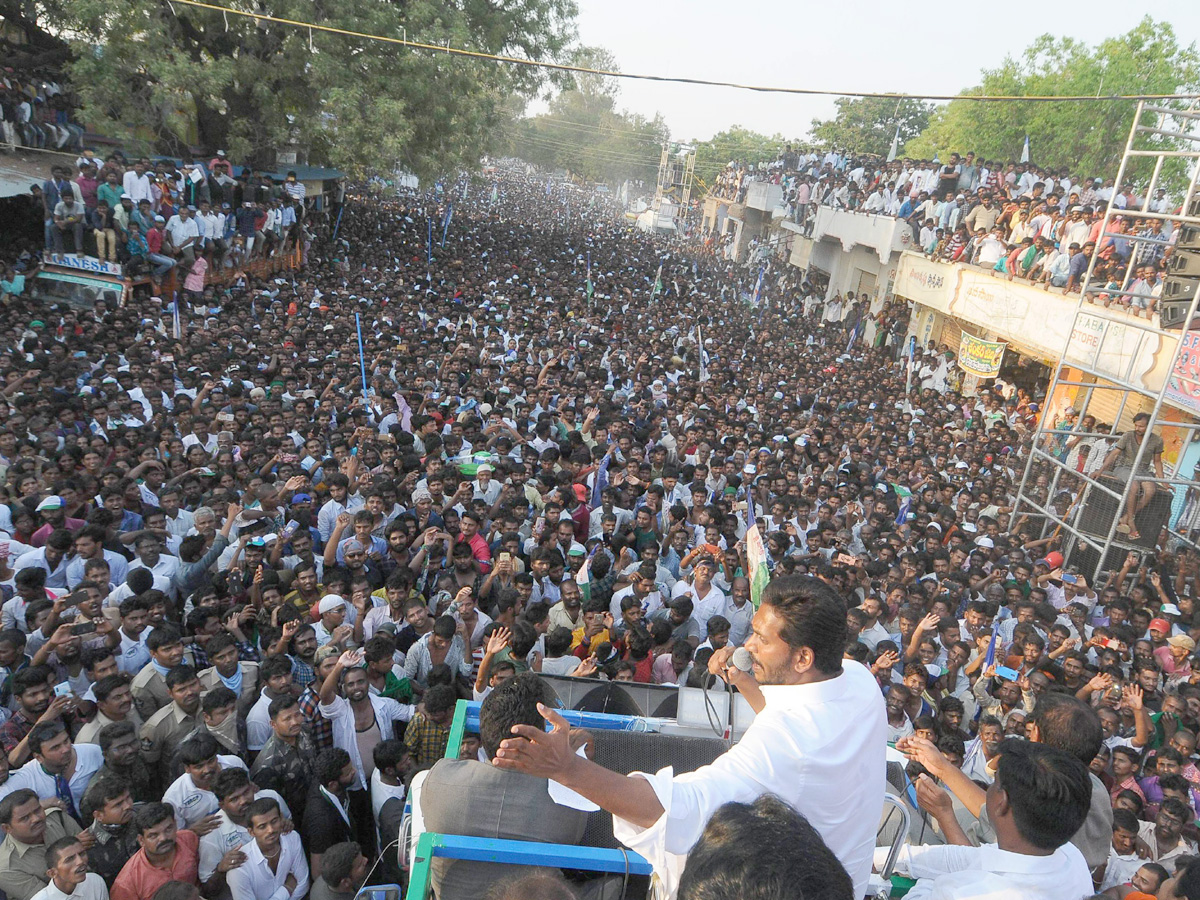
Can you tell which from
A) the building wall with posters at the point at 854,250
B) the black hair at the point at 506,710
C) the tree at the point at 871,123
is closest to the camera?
the black hair at the point at 506,710

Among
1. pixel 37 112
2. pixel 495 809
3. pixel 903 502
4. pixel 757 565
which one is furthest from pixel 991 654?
pixel 37 112

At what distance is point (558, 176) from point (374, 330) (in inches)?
3205

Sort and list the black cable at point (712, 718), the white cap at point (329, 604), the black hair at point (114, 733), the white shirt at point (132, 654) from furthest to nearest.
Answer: the white cap at point (329, 604) → the white shirt at point (132, 654) → the black hair at point (114, 733) → the black cable at point (712, 718)

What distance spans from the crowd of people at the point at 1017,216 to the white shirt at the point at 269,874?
7.48 meters

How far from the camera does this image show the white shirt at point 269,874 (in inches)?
127

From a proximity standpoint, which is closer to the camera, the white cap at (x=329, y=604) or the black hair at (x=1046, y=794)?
the black hair at (x=1046, y=794)

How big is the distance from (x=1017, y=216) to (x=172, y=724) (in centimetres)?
1453

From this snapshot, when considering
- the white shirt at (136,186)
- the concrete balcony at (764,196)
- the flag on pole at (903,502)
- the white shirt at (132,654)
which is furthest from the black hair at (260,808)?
the concrete balcony at (764,196)

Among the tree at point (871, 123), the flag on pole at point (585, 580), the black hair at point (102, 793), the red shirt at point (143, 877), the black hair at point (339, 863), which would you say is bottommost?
the flag on pole at point (585, 580)

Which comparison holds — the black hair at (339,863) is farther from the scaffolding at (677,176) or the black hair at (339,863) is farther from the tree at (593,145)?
the tree at (593,145)

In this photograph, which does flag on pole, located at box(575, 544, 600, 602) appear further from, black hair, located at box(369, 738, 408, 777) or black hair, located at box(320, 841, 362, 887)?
black hair, located at box(320, 841, 362, 887)

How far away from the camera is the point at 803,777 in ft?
6.23

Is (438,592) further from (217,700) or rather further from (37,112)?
(37,112)

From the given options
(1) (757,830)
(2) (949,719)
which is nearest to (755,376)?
(2) (949,719)
